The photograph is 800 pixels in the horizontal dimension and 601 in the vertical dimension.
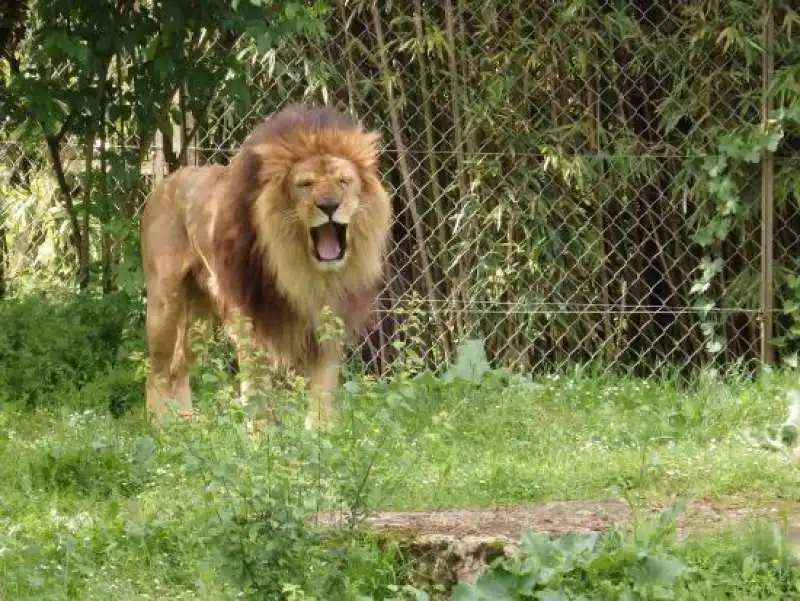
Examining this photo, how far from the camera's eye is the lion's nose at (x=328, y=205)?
707 cm

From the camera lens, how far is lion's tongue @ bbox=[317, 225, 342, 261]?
286 inches

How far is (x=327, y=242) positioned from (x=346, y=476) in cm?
289

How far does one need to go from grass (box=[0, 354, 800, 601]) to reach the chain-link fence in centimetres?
93

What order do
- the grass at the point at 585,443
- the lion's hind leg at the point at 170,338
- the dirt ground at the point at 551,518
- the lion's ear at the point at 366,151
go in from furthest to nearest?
the lion's hind leg at the point at 170,338
the lion's ear at the point at 366,151
the grass at the point at 585,443
the dirt ground at the point at 551,518

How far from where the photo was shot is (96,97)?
879 centimetres

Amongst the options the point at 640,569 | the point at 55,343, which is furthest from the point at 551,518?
the point at 55,343

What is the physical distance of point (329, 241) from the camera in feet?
23.9

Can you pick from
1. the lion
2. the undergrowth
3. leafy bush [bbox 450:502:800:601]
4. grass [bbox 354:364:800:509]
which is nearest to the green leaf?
the undergrowth

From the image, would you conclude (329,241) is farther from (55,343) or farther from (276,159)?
(55,343)

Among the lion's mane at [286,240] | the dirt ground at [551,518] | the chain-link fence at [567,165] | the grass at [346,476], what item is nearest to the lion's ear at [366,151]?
the lion's mane at [286,240]

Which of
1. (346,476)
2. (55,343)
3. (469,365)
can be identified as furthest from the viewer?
(55,343)

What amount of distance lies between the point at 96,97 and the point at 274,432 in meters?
4.60

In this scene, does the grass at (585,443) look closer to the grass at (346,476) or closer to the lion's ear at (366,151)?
the grass at (346,476)

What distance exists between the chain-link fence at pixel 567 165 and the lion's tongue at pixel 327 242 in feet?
4.48
